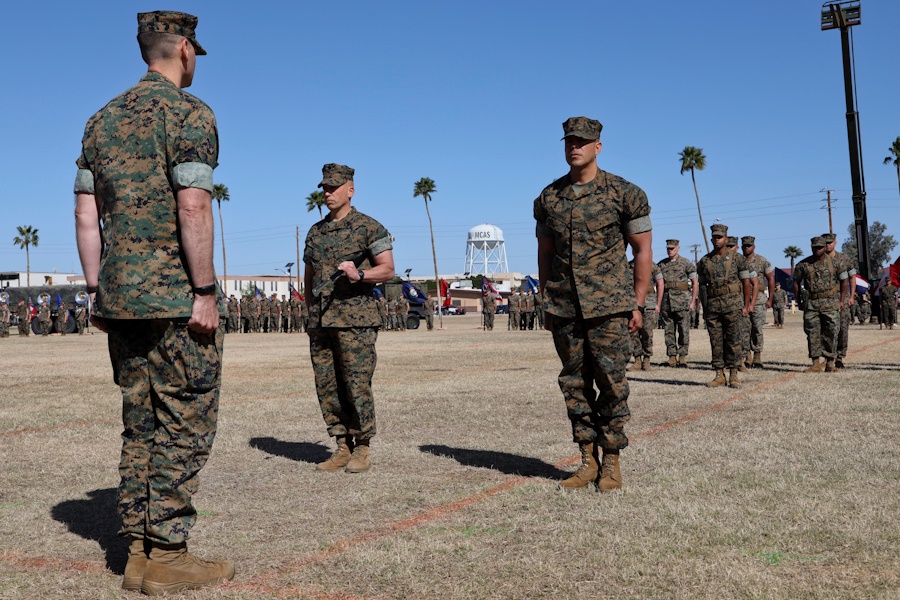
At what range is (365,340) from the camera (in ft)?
21.2

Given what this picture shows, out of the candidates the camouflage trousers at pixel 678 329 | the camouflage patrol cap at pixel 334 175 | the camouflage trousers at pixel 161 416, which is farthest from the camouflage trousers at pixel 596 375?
the camouflage trousers at pixel 678 329

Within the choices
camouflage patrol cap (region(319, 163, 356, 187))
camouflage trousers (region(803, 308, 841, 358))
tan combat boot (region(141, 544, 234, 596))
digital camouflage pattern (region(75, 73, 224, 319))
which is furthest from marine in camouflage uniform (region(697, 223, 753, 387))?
digital camouflage pattern (region(75, 73, 224, 319))

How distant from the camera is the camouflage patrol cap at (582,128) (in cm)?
568

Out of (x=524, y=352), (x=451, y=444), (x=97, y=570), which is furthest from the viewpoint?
(x=524, y=352)

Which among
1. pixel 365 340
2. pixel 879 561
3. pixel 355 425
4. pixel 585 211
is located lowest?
pixel 879 561

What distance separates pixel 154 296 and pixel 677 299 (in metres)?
12.7

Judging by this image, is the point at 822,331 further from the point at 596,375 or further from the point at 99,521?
the point at 99,521

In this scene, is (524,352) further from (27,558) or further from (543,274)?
(27,558)

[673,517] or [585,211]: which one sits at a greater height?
[585,211]

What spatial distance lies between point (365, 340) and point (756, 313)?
1051 cm

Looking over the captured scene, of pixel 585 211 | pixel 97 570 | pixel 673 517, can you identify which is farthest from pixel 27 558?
pixel 585 211

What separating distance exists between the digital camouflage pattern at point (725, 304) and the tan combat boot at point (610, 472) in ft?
21.4

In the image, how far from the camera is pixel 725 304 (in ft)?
39.4

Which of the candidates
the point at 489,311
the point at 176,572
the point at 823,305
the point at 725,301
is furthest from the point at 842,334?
the point at 489,311
